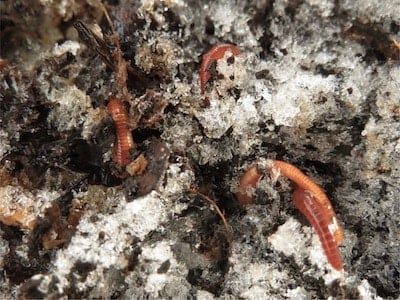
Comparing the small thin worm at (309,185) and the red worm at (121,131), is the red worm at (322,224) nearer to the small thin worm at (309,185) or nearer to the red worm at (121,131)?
the small thin worm at (309,185)

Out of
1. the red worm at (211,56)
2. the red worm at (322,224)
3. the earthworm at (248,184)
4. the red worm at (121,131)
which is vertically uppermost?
the red worm at (211,56)

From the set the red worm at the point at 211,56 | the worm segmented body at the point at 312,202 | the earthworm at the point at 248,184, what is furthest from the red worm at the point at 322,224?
the red worm at the point at 211,56

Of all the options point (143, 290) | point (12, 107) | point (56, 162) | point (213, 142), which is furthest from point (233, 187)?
point (12, 107)

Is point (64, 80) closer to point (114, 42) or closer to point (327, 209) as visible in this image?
point (114, 42)

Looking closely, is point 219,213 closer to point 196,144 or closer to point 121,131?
point 196,144

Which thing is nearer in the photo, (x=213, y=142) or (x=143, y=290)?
(x=143, y=290)

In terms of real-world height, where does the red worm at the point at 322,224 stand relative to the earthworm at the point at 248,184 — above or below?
below

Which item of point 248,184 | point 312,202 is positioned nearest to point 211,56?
point 248,184
